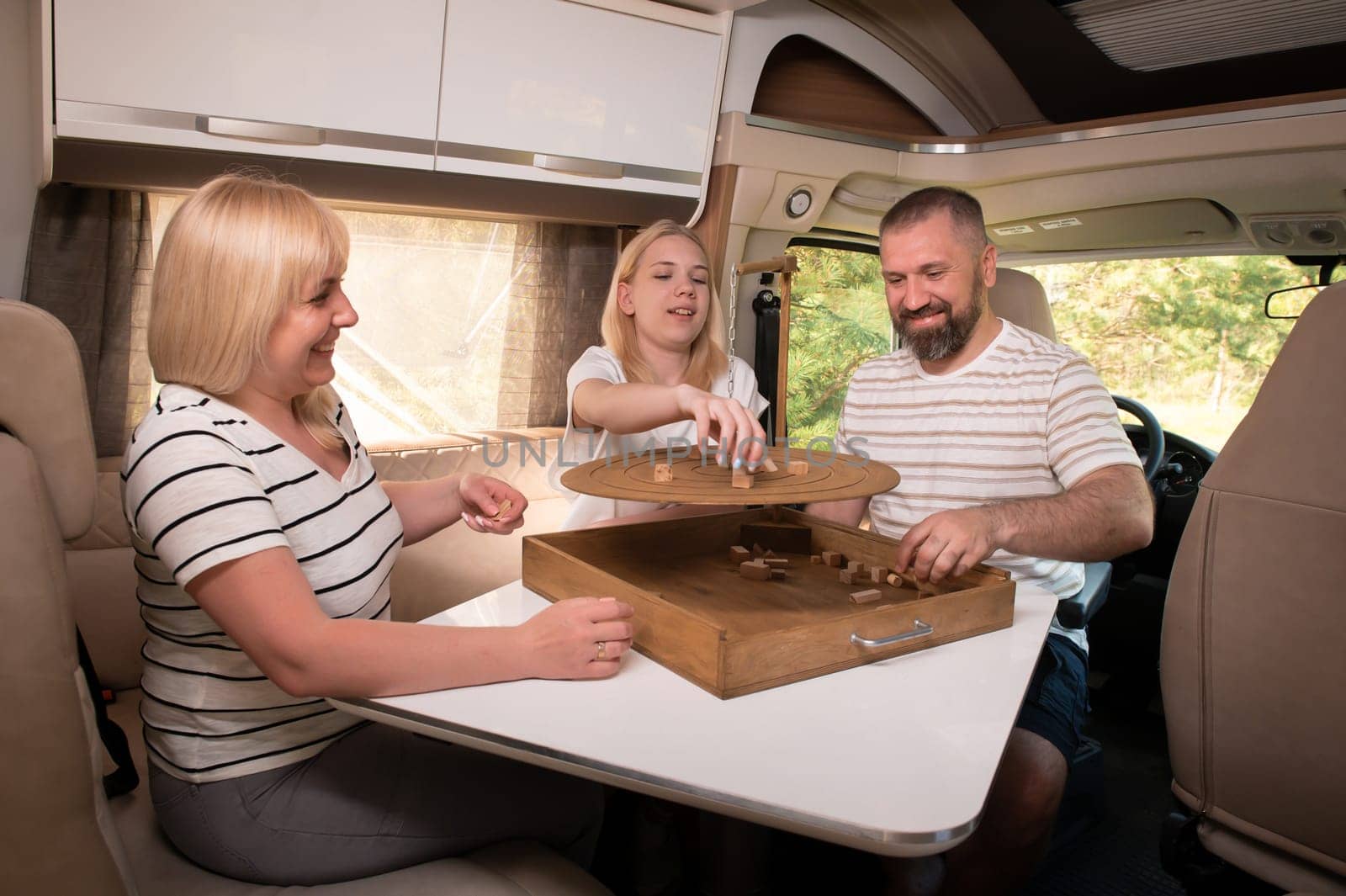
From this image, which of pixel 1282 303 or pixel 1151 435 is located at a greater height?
pixel 1282 303

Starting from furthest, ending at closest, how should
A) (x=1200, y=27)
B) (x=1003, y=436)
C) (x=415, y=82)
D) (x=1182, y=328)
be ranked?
(x=1182, y=328)
(x=1200, y=27)
(x=415, y=82)
(x=1003, y=436)

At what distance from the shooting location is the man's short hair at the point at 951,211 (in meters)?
1.94

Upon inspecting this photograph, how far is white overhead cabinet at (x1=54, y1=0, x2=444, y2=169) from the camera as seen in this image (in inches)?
77.3

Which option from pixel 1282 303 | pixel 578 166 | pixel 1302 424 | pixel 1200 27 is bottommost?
pixel 1302 424

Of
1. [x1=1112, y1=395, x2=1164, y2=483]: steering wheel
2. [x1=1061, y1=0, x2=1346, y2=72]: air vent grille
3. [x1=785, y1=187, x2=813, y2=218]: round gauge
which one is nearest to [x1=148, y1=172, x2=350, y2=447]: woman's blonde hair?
[x1=785, y1=187, x2=813, y2=218]: round gauge

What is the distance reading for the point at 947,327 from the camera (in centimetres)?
193

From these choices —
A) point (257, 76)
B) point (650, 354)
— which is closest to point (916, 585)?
point (650, 354)

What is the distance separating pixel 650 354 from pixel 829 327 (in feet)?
5.59

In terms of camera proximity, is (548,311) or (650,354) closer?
(650,354)

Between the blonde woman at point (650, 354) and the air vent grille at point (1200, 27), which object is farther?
the air vent grille at point (1200, 27)

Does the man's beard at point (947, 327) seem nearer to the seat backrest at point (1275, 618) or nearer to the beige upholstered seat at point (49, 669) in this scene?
the seat backrest at point (1275, 618)

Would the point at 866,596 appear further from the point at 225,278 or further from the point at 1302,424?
the point at 225,278

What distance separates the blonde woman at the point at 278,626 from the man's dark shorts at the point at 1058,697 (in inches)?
30.2

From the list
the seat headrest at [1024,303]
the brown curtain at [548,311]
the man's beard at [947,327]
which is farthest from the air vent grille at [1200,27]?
the brown curtain at [548,311]
